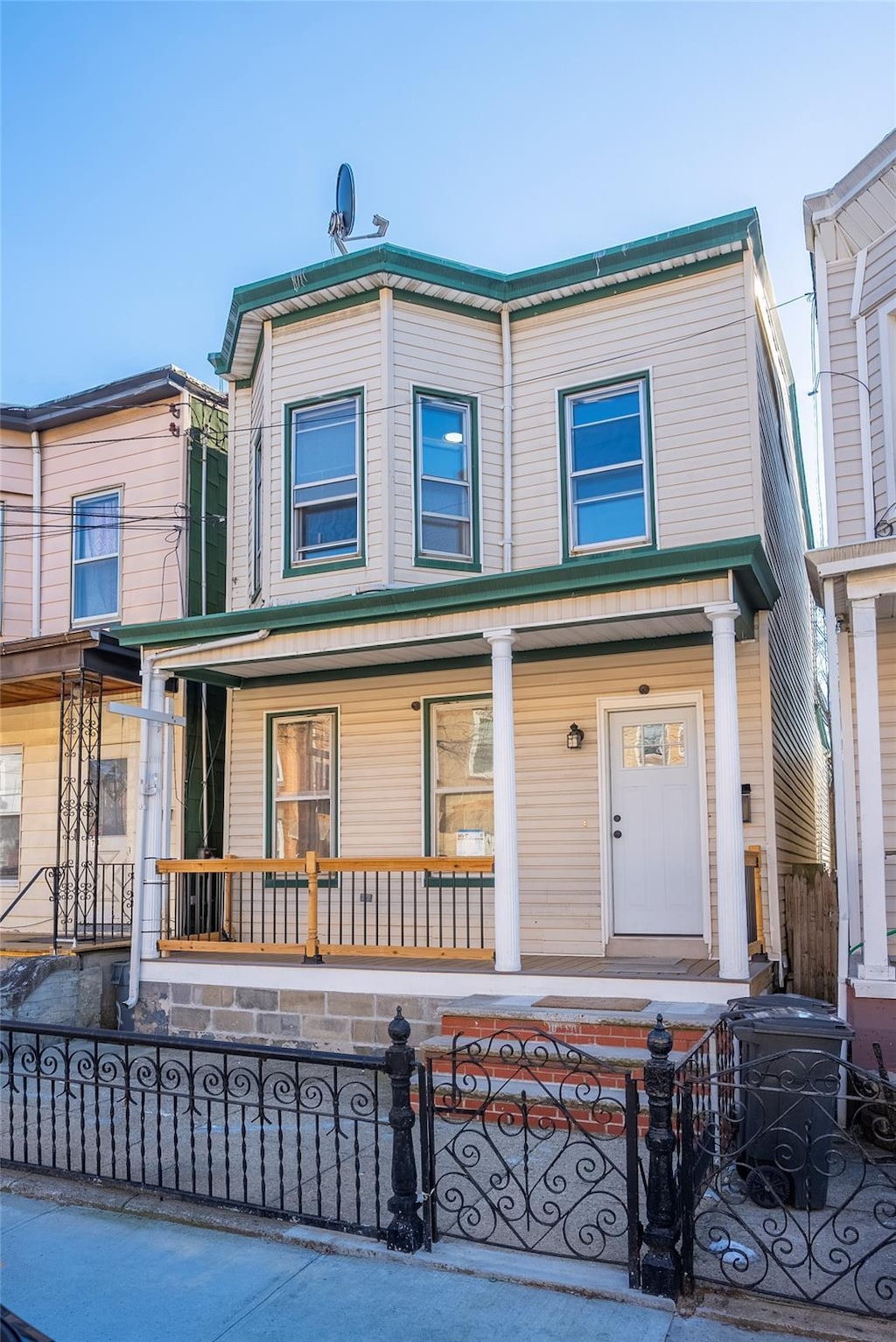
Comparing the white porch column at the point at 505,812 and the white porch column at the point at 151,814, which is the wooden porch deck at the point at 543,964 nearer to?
the white porch column at the point at 505,812

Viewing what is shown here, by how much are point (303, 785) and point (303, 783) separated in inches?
0.8

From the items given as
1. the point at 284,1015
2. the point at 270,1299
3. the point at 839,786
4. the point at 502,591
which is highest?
the point at 502,591

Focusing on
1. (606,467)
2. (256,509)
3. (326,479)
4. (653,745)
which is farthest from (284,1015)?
(606,467)

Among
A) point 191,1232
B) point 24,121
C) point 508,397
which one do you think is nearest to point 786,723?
point 508,397

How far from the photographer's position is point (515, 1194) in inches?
225

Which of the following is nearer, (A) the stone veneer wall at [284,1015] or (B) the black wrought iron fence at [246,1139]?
(B) the black wrought iron fence at [246,1139]

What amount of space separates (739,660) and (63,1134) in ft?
22.2

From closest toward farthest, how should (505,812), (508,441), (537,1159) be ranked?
(537,1159) → (505,812) → (508,441)

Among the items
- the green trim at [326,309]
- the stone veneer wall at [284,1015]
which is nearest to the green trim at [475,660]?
the stone veneer wall at [284,1015]

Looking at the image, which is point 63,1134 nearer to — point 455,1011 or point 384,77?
point 455,1011

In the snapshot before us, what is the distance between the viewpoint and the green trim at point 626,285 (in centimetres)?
1048

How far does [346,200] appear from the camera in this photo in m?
12.0

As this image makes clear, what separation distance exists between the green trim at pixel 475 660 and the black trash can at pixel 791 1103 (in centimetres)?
454

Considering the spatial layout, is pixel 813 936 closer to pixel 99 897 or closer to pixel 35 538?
pixel 99 897
